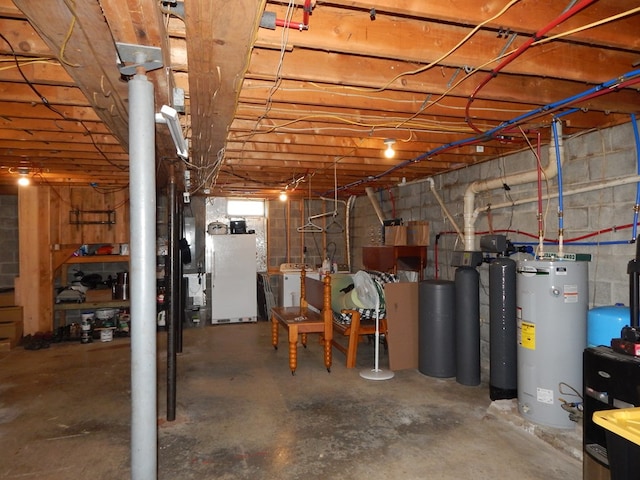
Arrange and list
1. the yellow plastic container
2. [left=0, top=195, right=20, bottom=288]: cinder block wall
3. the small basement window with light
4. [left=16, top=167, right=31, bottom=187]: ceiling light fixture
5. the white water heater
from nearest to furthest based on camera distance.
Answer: the yellow plastic container < the white water heater < [left=16, top=167, right=31, bottom=187]: ceiling light fixture < [left=0, top=195, right=20, bottom=288]: cinder block wall < the small basement window with light

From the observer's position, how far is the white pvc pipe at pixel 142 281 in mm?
1585

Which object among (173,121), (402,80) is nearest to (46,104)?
(173,121)

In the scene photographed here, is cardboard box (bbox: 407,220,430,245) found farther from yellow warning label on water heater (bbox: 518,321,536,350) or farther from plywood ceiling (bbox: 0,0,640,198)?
yellow warning label on water heater (bbox: 518,321,536,350)

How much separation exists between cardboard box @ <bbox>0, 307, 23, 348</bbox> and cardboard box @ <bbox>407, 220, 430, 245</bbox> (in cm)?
534

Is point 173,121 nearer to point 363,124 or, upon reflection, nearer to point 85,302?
point 363,124

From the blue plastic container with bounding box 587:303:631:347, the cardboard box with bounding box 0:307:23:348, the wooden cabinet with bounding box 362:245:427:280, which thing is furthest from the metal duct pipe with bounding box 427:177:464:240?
the cardboard box with bounding box 0:307:23:348

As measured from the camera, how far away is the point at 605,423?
1.26 meters

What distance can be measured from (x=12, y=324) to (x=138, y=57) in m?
5.32

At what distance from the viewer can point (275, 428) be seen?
2.97m

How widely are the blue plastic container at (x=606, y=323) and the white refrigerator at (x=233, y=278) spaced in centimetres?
514

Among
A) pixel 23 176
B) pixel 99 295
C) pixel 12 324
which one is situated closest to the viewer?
pixel 23 176

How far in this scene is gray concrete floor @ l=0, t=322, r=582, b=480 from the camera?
2445 mm

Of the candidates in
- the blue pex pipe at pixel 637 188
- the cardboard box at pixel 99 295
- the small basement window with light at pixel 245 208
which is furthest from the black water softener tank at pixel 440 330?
the cardboard box at pixel 99 295

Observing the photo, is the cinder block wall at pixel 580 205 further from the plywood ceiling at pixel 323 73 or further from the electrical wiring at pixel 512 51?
the electrical wiring at pixel 512 51
